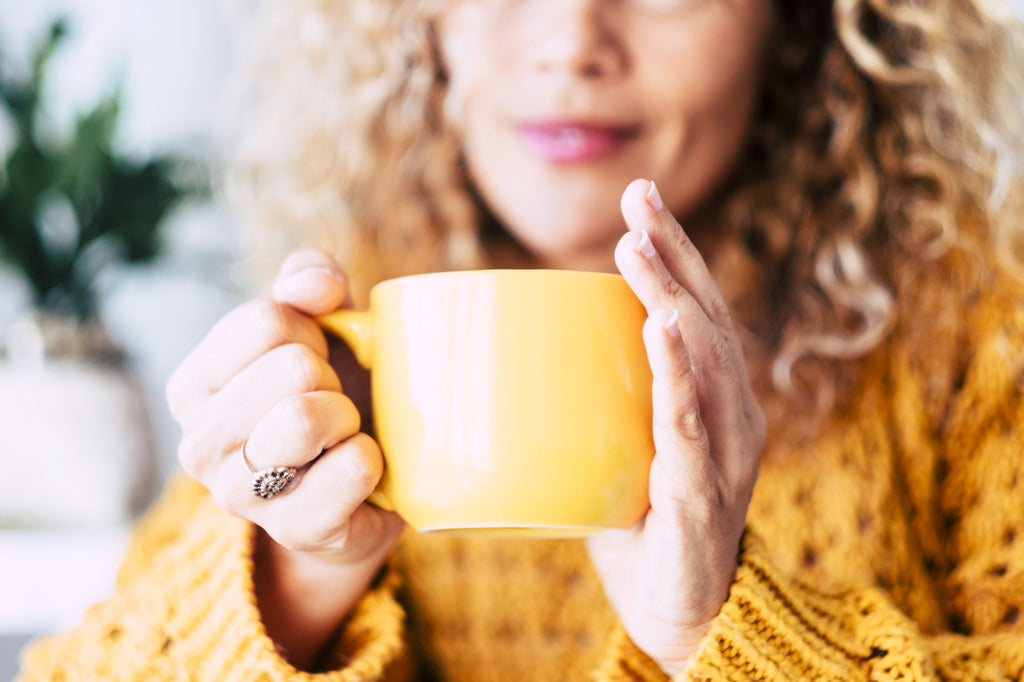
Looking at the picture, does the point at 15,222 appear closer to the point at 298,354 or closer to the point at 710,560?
the point at 298,354

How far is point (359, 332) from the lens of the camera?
55cm

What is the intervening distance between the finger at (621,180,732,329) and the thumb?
0.20m

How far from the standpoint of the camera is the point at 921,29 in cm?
92

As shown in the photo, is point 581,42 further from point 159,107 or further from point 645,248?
point 159,107

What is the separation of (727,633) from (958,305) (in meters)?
0.55

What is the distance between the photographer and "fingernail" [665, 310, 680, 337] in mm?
450

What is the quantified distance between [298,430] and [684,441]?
0.73 ft

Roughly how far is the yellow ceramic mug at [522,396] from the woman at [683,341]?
3cm

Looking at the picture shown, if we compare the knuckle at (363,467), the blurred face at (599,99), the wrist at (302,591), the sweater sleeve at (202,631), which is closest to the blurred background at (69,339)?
the sweater sleeve at (202,631)

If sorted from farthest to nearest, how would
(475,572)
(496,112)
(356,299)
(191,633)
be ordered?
(356,299)
(475,572)
(496,112)
(191,633)

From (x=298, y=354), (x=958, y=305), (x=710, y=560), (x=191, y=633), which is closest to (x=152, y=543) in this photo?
(x=191, y=633)

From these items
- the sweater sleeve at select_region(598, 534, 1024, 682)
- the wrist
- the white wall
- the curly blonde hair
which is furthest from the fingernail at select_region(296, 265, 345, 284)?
the white wall

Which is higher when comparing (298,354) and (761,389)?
(298,354)

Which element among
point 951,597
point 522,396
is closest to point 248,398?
point 522,396
